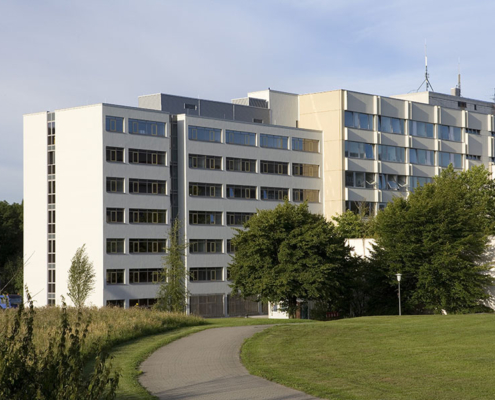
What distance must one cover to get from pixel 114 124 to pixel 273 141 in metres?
19.9

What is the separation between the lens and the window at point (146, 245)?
72750 mm

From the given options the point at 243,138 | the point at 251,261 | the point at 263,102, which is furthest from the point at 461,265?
the point at 263,102

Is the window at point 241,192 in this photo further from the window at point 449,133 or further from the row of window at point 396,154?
the window at point 449,133

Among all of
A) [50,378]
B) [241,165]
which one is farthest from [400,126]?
[50,378]

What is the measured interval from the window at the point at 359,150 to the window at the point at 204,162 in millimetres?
16437

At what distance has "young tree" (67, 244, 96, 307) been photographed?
6725 cm

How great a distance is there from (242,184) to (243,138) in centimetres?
493

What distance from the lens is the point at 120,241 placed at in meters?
71.9

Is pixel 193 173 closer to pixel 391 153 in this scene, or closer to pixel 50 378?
pixel 391 153

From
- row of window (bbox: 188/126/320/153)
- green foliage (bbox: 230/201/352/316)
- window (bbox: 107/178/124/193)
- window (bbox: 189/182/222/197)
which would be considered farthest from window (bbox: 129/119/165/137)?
green foliage (bbox: 230/201/352/316)

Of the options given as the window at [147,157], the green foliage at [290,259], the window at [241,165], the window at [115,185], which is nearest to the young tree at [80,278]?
the window at [115,185]

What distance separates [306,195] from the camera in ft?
284

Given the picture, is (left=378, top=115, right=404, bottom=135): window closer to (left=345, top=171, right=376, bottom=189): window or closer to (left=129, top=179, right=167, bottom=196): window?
(left=345, top=171, right=376, bottom=189): window

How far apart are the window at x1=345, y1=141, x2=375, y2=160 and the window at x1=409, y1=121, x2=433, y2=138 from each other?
754 centimetres
